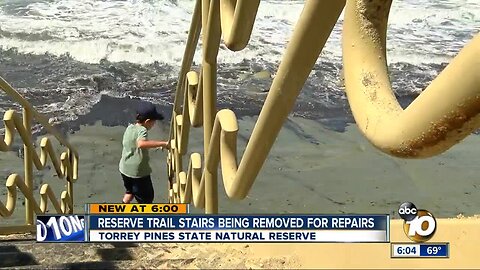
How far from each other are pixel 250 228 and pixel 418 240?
59 cm

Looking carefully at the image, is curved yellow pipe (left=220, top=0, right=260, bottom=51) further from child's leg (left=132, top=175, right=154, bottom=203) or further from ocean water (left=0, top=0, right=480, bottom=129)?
ocean water (left=0, top=0, right=480, bottom=129)

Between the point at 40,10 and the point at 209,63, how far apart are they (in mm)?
10706

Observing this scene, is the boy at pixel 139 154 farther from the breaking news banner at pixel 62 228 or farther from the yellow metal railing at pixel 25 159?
the breaking news banner at pixel 62 228

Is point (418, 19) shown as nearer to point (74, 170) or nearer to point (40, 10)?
point (40, 10)

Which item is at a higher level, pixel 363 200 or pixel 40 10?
pixel 40 10

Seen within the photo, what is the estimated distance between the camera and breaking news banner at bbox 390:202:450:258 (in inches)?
79.7

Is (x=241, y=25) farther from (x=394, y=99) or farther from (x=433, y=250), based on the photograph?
(x=433, y=250)

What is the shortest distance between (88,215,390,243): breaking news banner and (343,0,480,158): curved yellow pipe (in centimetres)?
103

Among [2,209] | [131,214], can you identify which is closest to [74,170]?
[2,209]

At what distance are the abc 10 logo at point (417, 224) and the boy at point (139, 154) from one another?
6.89 ft

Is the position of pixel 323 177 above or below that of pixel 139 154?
below

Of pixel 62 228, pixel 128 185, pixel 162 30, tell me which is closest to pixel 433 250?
pixel 62 228

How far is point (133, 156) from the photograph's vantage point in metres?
4.25

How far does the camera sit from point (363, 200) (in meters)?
5.16
